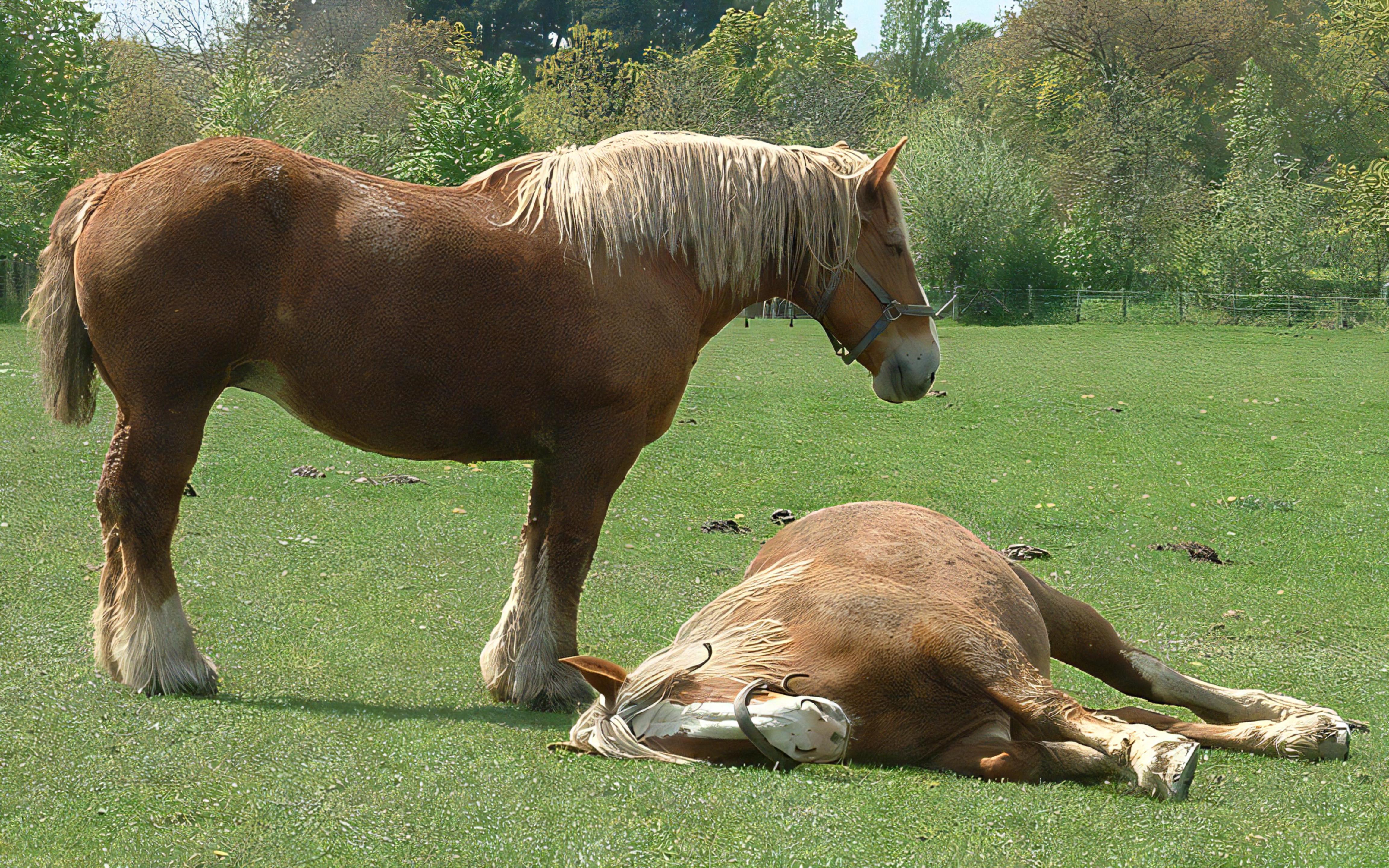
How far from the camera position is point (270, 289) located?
520 cm

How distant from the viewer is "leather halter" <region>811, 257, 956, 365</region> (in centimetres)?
588

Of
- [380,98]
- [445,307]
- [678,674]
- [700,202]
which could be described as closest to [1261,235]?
[380,98]

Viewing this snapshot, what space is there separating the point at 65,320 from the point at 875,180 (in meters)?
3.83

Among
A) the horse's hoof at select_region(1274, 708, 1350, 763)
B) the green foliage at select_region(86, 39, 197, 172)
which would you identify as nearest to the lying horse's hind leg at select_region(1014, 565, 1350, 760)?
the horse's hoof at select_region(1274, 708, 1350, 763)

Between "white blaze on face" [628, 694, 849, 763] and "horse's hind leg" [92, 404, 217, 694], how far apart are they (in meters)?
2.37

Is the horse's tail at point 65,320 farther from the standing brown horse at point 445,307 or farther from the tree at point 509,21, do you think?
the tree at point 509,21

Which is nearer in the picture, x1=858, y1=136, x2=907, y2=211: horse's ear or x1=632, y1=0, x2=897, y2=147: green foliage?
x1=858, y1=136, x2=907, y2=211: horse's ear

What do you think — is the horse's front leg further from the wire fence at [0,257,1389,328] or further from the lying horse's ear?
the wire fence at [0,257,1389,328]

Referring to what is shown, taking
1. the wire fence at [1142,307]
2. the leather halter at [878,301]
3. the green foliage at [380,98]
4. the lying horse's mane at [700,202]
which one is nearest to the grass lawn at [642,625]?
the leather halter at [878,301]

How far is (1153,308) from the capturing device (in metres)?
42.4

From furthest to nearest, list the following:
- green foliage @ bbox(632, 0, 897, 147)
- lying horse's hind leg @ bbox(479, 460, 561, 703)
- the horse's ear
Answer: green foliage @ bbox(632, 0, 897, 147)
the horse's ear
lying horse's hind leg @ bbox(479, 460, 561, 703)

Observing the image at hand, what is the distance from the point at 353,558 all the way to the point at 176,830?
5178 mm

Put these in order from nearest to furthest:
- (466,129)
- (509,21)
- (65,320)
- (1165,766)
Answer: (1165,766)
(65,320)
(466,129)
(509,21)

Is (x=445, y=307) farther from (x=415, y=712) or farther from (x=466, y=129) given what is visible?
(x=466, y=129)
